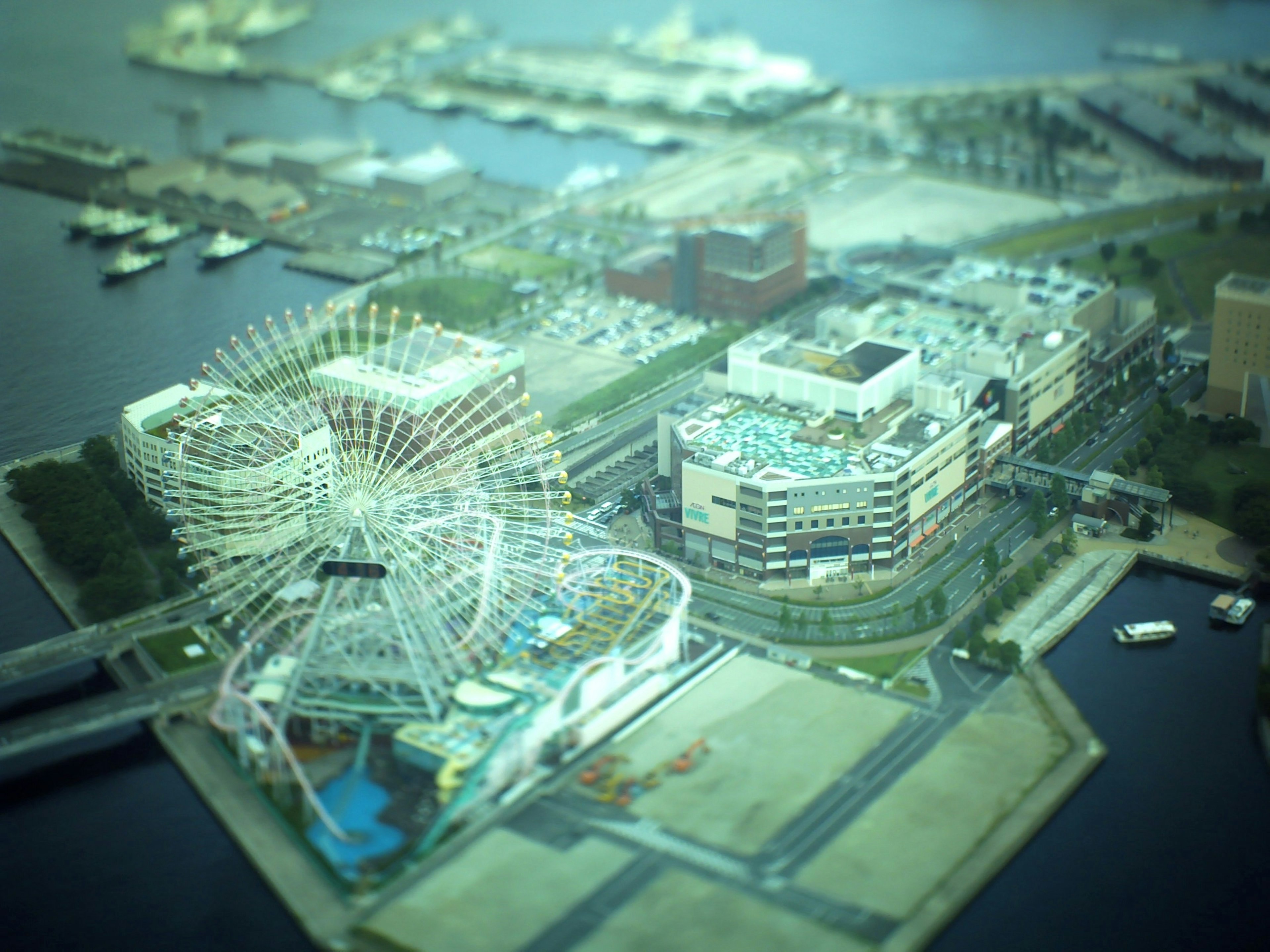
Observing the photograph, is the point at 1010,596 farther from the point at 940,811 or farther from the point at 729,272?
the point at 729,272

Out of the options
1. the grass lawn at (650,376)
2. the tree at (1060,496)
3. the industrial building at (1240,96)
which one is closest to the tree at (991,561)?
the tree at (1060,496)

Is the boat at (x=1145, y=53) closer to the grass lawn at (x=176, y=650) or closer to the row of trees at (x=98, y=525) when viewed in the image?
the row of trees at (x=98, y=525)

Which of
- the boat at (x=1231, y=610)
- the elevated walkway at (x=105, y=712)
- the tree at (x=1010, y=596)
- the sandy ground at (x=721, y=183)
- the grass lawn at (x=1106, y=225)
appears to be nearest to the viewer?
the elevated walkway at (x=105, y=712)

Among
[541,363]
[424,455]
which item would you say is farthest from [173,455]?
[541,363]

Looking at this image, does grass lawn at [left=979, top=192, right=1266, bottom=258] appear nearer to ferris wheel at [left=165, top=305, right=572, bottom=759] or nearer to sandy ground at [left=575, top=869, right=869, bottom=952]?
ferris wheel at [left=165, top=305, right=572, bottom=759]

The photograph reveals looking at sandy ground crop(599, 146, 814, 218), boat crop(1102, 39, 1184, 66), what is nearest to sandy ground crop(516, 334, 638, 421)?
sandy ground crop(599, 146, 814, 218)

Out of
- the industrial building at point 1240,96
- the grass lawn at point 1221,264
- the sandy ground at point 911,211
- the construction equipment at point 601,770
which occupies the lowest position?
the construction equipment at point 601,770
